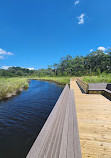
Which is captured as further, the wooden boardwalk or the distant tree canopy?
the distant tree canopy

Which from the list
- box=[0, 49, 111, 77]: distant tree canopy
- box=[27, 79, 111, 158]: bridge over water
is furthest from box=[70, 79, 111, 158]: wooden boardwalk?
box=[0, 49, 111, 77]: distant tree canopy

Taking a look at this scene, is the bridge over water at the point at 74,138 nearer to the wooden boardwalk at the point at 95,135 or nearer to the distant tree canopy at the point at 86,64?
the wooden boardwalk at the point at 95,135

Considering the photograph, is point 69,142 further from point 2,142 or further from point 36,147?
point 2,142

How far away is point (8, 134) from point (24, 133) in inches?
28.7

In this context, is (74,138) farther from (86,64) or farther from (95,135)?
(86,64)

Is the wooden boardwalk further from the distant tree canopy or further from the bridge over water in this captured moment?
the distant tree canopy

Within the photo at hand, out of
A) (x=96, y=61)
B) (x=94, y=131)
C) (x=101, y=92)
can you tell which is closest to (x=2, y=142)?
(x=94, y=131)

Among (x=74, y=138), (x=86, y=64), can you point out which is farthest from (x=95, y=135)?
(x=86, y=64)

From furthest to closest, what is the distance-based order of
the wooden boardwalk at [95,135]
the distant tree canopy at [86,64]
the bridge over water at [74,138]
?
the distant tree canopy at [86,64]
the wooden boardwalk at [95,135]
the bridge over water at [74,138]

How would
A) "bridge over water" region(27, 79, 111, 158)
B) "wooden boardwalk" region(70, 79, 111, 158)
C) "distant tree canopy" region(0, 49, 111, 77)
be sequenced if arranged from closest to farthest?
1. "bridge over water" region(27, 79, 111, 158)
2. "wooden boardwalk" region(70, 79, 111, 158)
3. "distant tree canopy" region(0, 49, 111, 77)

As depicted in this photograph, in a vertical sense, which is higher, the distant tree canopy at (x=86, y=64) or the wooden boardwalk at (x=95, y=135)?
Result: the distant tree canopy at (x=86, y=64)

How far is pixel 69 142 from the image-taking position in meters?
1.30

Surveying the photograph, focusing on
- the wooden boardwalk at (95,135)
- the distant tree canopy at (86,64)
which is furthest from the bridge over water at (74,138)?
the distant tree canopy at (86,64)

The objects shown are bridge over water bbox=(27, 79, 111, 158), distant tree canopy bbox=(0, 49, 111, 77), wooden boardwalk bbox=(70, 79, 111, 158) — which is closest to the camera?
bridge over water bbox=(27, 79, 111, 158)
